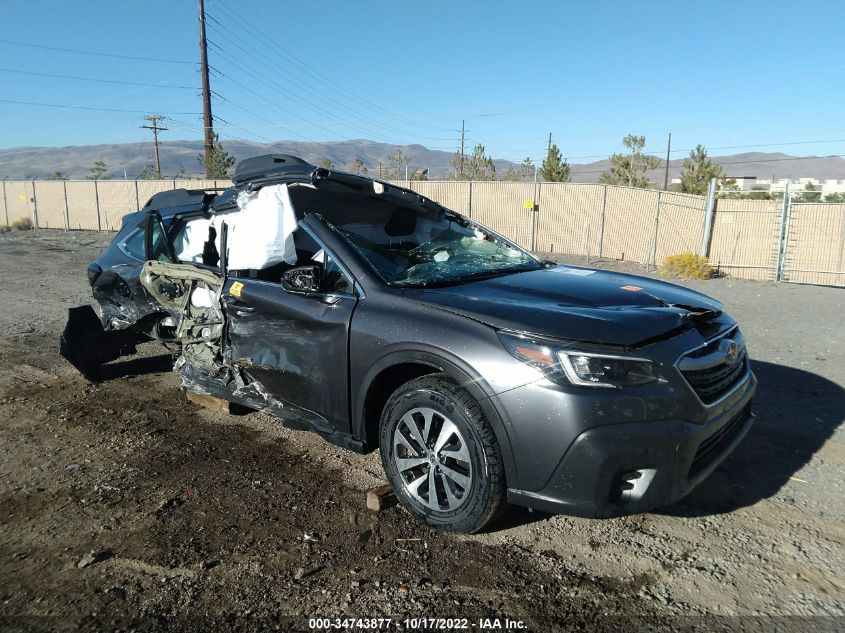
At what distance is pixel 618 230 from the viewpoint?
19281 millimetres

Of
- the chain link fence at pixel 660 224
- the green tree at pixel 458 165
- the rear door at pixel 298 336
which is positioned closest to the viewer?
the rear door at pixel 298 336

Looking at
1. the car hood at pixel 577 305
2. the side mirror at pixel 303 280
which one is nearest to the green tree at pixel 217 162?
the side mirror at pixel 303 280

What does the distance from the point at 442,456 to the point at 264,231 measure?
216 cm

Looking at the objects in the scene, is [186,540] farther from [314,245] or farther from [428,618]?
[314,245]

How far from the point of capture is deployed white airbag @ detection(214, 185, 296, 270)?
4152 millimetres

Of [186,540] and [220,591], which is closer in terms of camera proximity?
[220,591]

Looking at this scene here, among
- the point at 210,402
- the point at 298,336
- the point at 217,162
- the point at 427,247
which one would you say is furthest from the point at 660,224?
the point at 217,162

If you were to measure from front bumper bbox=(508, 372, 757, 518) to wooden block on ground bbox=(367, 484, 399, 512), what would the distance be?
87 cm

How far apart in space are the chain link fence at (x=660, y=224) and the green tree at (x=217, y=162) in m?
3.34

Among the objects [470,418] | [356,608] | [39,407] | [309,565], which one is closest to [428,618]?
[356,608]

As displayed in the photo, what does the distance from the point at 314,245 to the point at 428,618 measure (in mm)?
2515

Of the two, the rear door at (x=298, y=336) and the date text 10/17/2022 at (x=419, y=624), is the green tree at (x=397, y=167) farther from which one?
the date text 10/17/2022 at (x=419, y=624)

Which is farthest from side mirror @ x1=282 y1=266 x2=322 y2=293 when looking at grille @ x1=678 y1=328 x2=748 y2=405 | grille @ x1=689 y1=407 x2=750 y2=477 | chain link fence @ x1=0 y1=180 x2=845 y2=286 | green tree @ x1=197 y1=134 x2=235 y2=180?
green tree @ x1=197 y1=134 x2=235 y2=180

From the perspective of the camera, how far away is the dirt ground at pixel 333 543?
8.40ft
